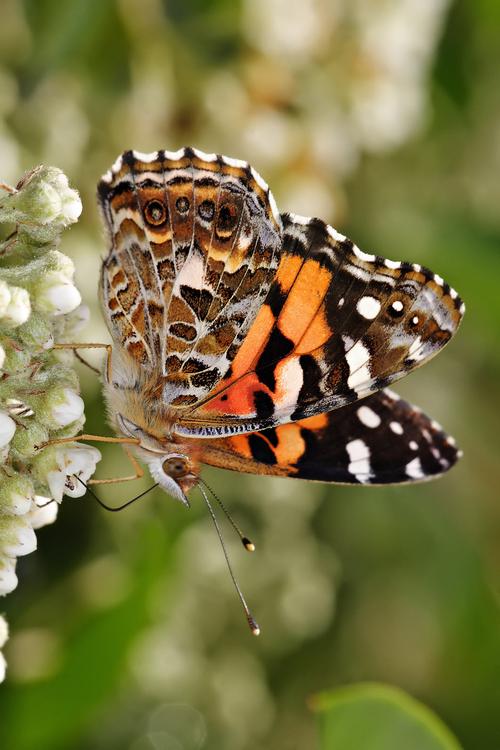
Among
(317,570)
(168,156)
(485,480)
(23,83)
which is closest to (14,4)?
(23,83)

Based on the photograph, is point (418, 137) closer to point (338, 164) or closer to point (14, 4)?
point (338, 164)

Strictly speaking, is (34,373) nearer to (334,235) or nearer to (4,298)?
(4,298)

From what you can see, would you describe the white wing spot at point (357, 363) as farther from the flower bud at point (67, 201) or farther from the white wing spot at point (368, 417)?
the flower bud at point (67, 201)

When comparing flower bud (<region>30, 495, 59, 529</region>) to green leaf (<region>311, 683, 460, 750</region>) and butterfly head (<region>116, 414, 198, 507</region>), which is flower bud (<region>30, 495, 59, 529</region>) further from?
green leaf (<region>311, 683, 460, 750</region>)

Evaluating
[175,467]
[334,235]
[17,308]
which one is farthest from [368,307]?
[17,308]

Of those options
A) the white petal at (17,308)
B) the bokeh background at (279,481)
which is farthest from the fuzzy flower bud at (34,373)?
the bokeh background at (279,481)

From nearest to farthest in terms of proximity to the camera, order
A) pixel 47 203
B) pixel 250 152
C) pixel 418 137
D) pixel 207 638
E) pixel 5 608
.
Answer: pixel 47 203, pixel 5 608, pixel 250 152, pixel 207 638, pixel 418 137

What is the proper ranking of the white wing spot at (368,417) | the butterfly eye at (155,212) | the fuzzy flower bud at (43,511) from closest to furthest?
the fuzzy flower bud at (43,511), the butterfly eye at (155,212), the white wing spot at (368,417)
